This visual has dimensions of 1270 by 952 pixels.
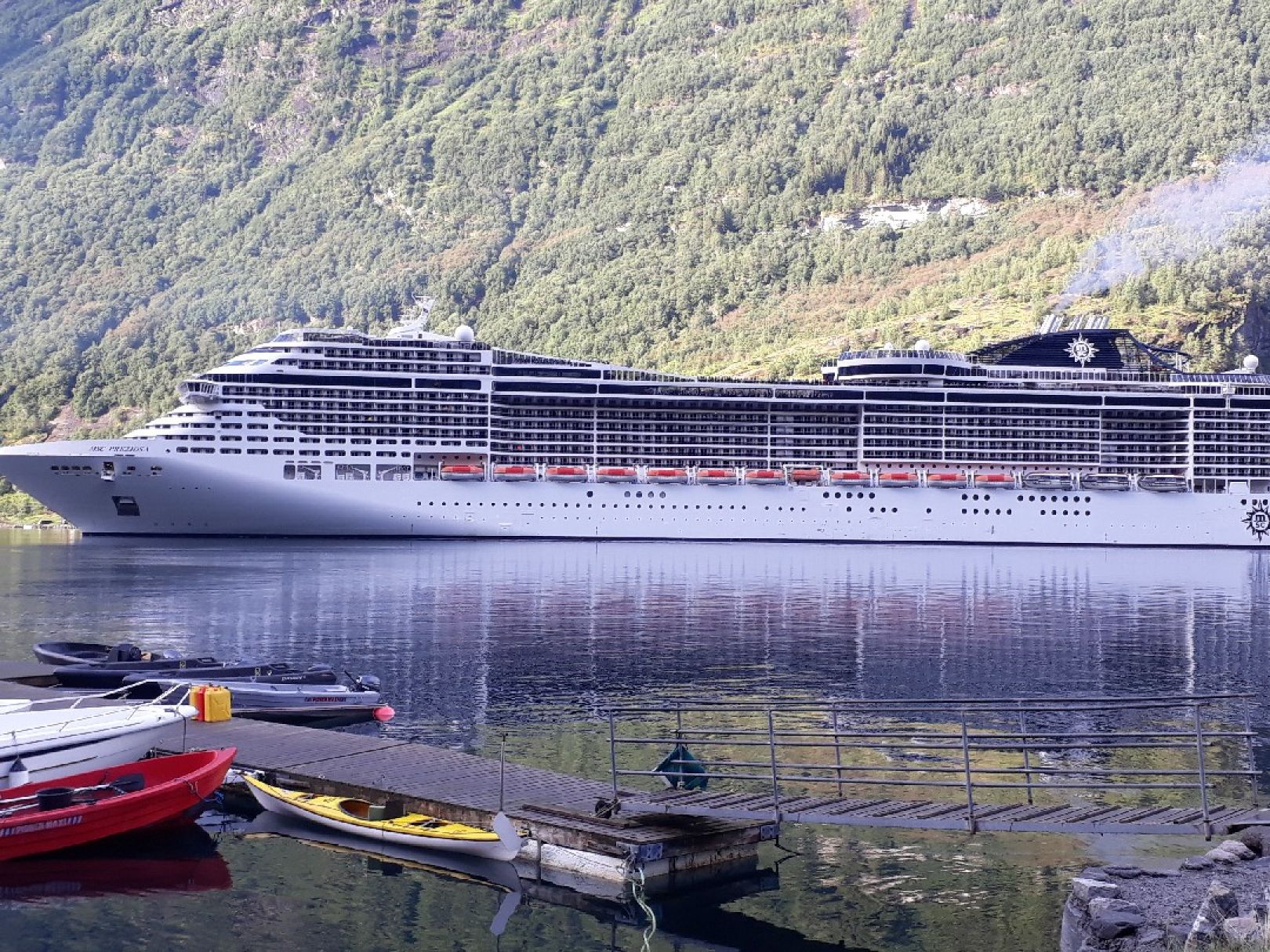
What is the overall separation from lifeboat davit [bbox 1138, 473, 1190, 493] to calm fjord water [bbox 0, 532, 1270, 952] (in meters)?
4.96

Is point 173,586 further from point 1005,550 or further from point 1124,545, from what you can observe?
point 1124,545

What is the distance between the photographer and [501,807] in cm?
1878

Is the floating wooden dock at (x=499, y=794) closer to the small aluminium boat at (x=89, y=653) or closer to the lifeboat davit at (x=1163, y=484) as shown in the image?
the small aluminium boat at (x=89, y=653)

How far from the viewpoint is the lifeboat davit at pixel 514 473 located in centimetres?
8938

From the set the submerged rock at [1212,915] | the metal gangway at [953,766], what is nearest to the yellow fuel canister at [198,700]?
the metal gangway at [953,766]

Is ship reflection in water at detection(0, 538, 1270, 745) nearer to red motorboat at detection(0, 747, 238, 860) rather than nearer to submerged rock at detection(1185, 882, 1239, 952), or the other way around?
red motorboat at detection(0, 747, 238, 860)

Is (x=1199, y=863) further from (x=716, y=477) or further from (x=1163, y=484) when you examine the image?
(x=1163, y=484)

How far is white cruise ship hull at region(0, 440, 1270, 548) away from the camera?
85125mm

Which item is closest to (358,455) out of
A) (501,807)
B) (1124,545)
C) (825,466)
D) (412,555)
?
(412,555)

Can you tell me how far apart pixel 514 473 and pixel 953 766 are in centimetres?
6736

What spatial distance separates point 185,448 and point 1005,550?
150 ft

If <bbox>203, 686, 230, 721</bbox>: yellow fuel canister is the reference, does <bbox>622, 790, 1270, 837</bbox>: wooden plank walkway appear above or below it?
below

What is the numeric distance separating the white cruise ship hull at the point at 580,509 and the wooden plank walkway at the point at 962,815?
69500 millimetres

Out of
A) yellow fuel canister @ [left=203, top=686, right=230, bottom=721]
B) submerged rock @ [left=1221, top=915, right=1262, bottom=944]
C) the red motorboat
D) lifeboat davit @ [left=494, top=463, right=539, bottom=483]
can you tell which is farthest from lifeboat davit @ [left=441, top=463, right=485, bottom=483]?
submerged rock @ [left=1221, top=915, right=1262, bottom=944]
